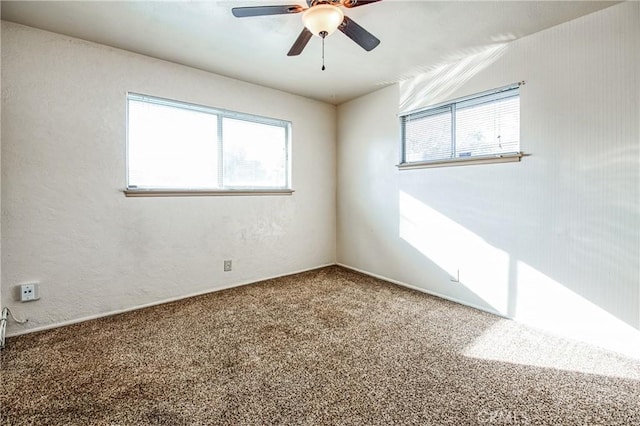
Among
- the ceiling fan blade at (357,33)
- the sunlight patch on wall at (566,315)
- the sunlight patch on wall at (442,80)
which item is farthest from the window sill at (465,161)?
the ceiling fan blade at (357,33)

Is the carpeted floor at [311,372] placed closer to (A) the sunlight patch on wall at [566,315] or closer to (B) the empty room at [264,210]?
(B) the empty room at [264,210]

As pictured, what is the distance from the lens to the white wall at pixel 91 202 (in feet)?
7.30

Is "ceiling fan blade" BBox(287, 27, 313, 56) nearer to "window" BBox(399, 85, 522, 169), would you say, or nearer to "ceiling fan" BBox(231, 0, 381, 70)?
"ceiling fan" BBox(231, 0, 381, 70)

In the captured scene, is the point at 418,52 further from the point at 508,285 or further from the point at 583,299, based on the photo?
the point at 583,299

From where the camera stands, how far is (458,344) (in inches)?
82.3

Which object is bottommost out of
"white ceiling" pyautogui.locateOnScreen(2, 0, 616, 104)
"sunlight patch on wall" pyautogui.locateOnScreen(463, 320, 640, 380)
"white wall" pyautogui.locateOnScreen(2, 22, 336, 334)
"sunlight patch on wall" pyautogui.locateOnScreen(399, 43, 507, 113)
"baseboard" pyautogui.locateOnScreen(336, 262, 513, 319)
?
"sunlight patch on wall" pyautogui.locateOnScreen(463, 320, 640, 380)

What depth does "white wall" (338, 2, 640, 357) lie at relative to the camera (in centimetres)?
199

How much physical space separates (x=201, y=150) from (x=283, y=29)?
1516 mm

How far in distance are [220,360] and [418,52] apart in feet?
9.59

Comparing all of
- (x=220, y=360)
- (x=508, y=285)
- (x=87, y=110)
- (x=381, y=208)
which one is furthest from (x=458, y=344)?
(x=87, y=110)

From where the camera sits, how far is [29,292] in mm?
2268

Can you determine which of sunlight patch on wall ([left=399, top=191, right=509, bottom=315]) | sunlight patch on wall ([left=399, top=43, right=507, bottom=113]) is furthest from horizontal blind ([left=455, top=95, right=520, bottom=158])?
sunlight patch on wall ([left=399, top=191, right=509, bottom=315])

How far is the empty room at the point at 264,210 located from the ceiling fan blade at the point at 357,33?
2cm

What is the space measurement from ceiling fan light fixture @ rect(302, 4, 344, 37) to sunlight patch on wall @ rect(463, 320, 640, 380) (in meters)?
2.20
